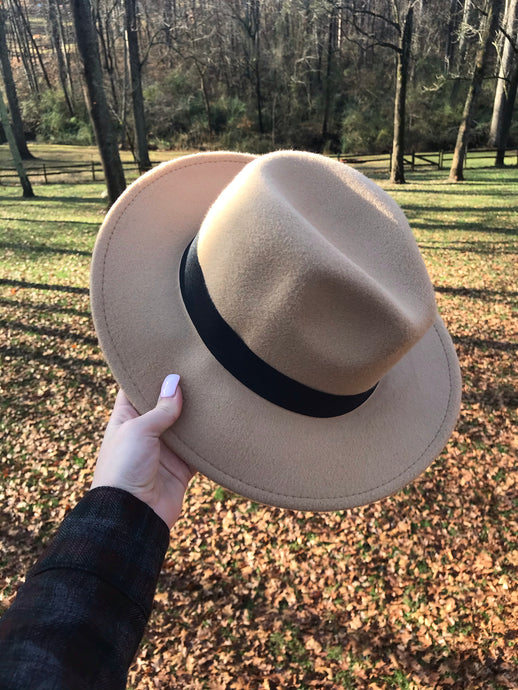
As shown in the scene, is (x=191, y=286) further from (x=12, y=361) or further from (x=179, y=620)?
(x=12, y=361)

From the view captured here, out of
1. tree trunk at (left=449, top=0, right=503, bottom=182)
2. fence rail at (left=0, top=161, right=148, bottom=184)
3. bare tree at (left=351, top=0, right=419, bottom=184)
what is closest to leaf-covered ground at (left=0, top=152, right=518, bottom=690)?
bare tree at (left=351, top=0, right=419, bottom=184)

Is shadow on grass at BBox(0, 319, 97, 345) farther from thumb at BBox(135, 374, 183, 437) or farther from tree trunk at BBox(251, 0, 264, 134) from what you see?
tree trunk at BBox(251, 0, 264, 134)

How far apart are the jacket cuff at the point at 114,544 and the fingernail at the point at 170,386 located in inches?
15.1

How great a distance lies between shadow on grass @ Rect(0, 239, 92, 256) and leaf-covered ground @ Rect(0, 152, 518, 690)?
533cm

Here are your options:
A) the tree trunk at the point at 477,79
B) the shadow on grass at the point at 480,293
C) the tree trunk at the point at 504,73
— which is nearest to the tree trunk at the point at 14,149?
the shadow on grass at the point at 480,293

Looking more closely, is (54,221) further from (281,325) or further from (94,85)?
(281,325)

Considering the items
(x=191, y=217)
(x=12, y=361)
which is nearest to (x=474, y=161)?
(x=12, y=361)

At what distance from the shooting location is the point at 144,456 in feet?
5.79

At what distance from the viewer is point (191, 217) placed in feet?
6.71

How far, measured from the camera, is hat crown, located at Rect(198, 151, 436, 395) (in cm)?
146

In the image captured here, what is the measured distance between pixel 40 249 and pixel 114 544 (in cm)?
1315

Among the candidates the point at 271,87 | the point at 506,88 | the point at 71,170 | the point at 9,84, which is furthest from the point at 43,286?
the point at 271,87

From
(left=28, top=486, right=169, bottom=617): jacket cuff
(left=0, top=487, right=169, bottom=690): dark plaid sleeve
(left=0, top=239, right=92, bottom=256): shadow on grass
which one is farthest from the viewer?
(left=0, top=239, right=92, bottom=256): shadow on grass

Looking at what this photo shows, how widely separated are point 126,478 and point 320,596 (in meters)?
3.18
